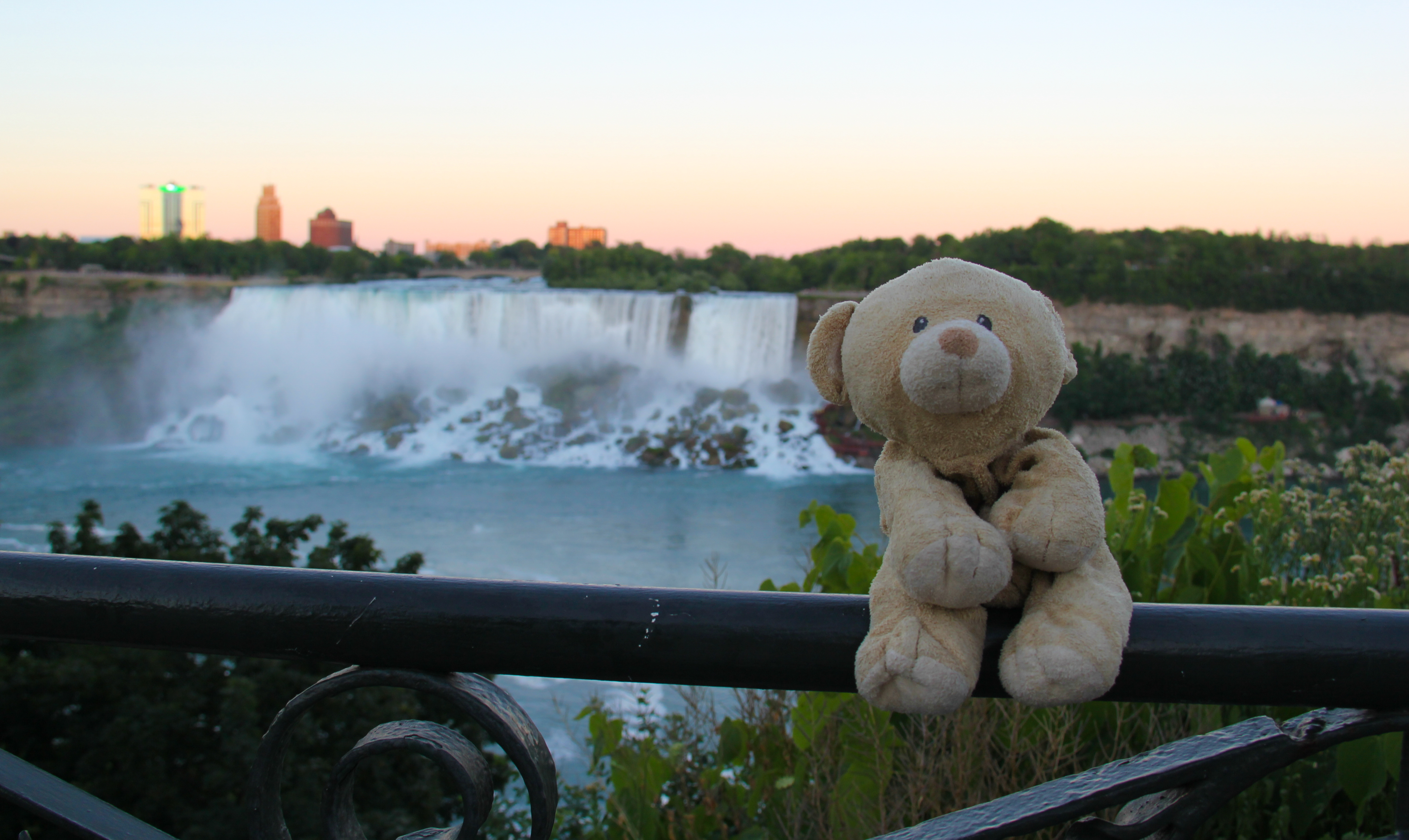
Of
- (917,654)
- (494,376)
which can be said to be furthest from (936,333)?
(494,376)

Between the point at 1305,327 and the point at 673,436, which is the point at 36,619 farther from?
Answer: the point at 1305,327

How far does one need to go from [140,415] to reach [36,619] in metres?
31.5

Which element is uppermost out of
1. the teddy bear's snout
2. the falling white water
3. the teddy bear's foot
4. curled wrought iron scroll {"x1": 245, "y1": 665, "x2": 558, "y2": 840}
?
the teddy bear's snout

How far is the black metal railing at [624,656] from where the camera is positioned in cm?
86

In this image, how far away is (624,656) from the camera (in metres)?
0.89

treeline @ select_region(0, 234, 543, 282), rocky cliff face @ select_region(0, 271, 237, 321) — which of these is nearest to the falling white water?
rocky cliff face @ select_region(0, 271, 237, 321)

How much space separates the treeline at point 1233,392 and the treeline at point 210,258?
74.7 feet

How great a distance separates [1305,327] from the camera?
28562mm

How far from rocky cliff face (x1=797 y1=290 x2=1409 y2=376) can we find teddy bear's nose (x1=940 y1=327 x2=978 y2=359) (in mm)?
29199

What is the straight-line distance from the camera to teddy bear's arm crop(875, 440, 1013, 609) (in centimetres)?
81

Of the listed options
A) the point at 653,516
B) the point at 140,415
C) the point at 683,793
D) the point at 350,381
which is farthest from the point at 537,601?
the point at 140,415

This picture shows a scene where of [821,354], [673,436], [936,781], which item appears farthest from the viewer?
[673,436]

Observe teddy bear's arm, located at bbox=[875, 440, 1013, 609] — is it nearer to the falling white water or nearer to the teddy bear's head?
the teddy bear's head

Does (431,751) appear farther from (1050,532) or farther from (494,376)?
(494,376)
